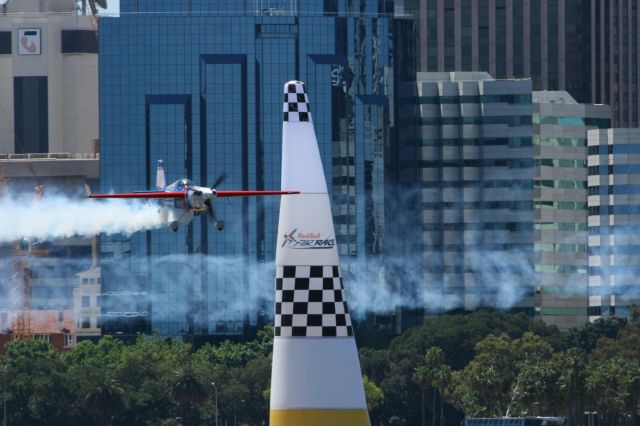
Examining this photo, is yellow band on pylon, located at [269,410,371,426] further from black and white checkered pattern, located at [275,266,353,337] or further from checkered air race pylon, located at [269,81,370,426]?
black and white checkered pattern, located at [275,266,353,337]

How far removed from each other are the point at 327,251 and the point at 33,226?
8091 centimetres

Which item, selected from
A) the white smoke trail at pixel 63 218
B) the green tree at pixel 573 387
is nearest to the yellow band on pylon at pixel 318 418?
the white smoke trail at pixel 63 218

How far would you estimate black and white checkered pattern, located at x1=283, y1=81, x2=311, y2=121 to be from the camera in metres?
68.3

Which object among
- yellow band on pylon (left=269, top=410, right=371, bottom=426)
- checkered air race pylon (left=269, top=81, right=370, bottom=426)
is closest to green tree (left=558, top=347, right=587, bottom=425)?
checkered air race pylon (left=269, top=81, right=370, bottom=426)

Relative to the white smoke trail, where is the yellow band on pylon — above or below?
below

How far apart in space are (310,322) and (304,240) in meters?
2.86

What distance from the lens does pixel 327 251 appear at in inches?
2650

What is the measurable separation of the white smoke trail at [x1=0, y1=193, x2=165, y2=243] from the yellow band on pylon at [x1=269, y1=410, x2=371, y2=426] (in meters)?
55.6

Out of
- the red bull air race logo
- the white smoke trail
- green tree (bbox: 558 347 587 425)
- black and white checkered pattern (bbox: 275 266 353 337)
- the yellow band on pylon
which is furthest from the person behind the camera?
green tree (bbox: 558 347 587 425)

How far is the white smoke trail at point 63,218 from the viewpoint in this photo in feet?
466

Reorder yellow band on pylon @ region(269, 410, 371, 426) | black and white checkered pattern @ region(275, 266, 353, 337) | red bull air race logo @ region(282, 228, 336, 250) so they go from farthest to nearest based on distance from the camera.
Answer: red bull air race logo @ region(282, 228, 336, 250) < black and white checkered pattern @ region(275, 266, 353, 337) < yellow band on pylon @ region(269, 410, 371, 426)

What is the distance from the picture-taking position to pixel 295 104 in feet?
224

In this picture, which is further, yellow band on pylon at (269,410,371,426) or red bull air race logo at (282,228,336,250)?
red bull air race logo at (282,228,336,250)

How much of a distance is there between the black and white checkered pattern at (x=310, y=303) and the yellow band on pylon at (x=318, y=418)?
267cm
